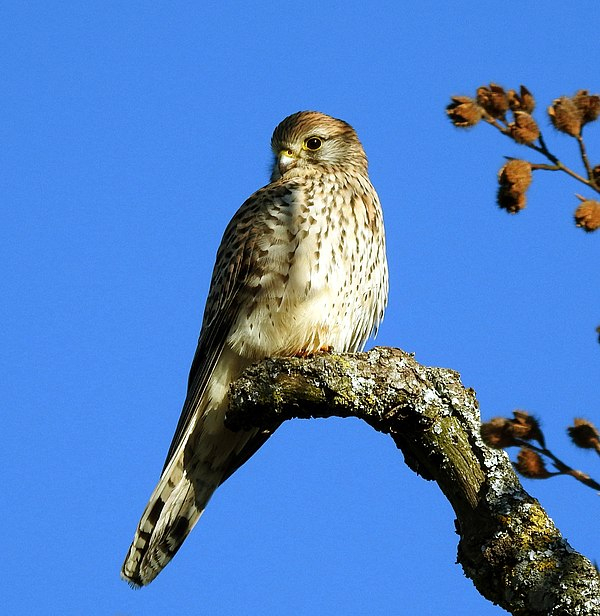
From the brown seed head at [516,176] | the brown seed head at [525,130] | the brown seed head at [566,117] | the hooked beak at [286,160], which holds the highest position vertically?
the hooked beak at [286,160]

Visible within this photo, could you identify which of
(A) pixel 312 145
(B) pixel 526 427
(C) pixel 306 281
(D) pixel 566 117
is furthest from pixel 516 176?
(A) pixel 312 145

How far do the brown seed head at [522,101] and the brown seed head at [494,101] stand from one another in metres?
0.01

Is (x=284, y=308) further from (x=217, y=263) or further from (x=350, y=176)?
(x=350, y=176)

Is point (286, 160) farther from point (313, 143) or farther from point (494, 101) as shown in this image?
point (494, 101)

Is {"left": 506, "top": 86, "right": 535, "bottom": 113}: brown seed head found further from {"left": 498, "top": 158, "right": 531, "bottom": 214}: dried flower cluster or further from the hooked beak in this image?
the hooked beak

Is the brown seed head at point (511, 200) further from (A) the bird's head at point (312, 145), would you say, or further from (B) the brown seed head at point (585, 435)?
(A) the bird's head at point (312, 145)

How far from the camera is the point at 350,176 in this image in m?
5.72

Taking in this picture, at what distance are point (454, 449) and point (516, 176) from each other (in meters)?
1.83

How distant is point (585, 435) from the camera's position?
1.73 m

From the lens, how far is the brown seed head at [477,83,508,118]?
1922mm

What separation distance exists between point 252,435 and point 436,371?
5.39 feet

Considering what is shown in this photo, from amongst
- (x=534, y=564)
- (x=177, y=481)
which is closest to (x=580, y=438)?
(x=534, y=564)

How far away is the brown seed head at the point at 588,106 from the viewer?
1.86 meters

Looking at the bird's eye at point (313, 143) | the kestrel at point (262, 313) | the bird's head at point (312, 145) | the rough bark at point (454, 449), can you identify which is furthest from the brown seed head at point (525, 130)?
the bird's eye at point (313, 143)
